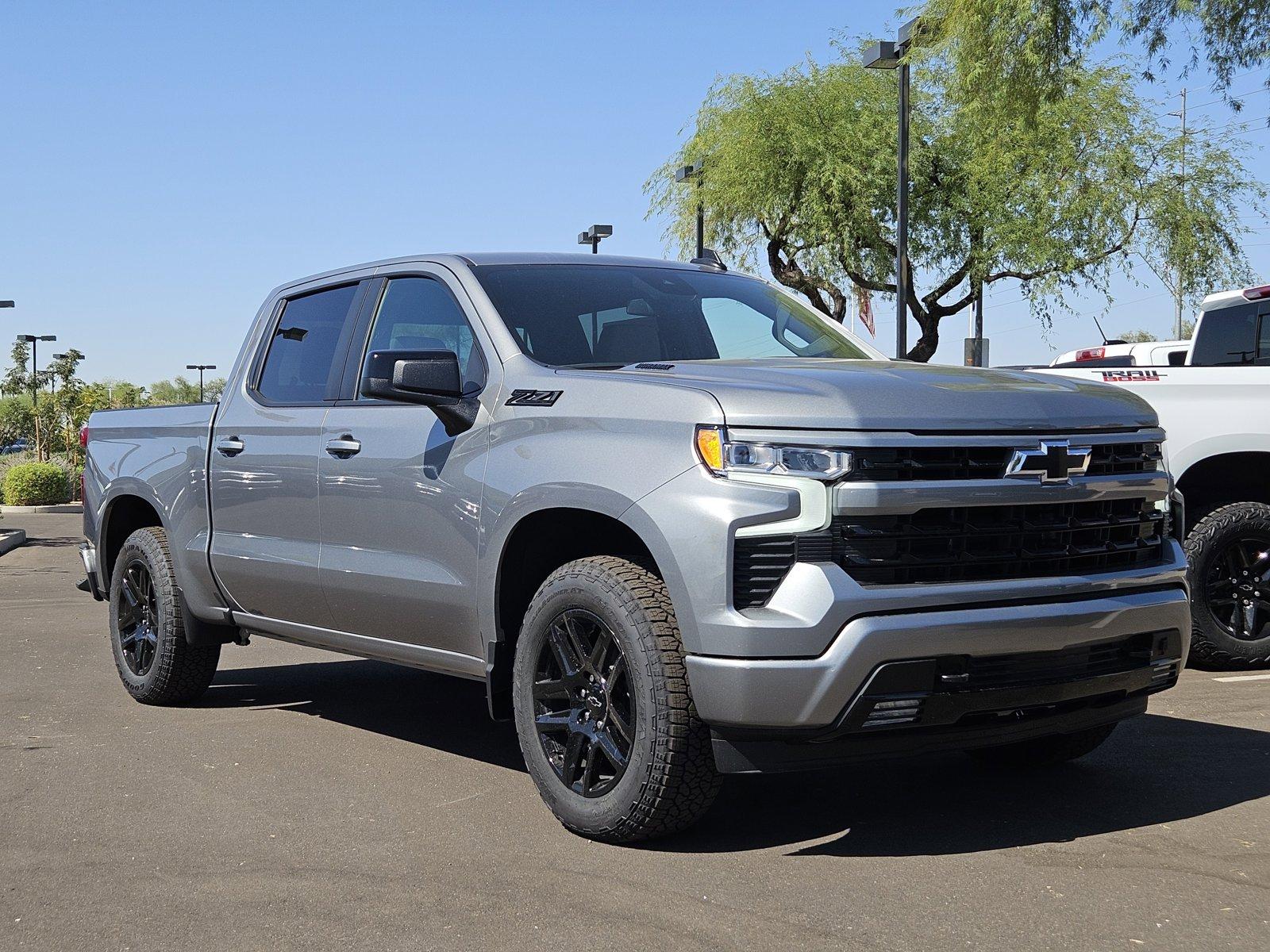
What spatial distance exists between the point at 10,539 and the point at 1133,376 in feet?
53.8

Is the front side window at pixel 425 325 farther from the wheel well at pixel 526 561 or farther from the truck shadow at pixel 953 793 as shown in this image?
the truck shadow at pixel 953 793

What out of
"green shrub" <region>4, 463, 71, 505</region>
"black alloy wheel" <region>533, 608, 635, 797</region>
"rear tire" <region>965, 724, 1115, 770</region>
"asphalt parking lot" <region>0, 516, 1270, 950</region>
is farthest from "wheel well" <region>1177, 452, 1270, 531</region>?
"green shrub" <region>4, 463, 71, 505</region>

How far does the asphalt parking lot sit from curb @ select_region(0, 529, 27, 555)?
1361 cm

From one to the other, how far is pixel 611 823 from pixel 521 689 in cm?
59

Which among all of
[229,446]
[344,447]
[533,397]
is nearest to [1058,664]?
[533,397]

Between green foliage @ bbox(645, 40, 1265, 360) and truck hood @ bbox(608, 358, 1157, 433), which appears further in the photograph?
green foliage @ bbox(645, 40, 1265, 360)

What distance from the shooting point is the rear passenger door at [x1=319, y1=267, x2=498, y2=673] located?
16.9ft

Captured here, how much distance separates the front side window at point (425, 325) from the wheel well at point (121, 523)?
235cm

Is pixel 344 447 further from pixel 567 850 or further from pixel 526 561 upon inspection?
pixel 567 850

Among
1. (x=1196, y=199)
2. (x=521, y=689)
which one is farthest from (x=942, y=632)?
(x=1196, y=199)

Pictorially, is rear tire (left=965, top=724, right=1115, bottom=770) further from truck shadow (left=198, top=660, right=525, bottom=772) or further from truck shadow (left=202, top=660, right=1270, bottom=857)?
truck shadow (left=198, top=660, right=525, bottom=772)

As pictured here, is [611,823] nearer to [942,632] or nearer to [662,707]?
[662,707]

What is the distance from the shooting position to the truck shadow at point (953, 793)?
464cm

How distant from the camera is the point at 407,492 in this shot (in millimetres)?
5391
